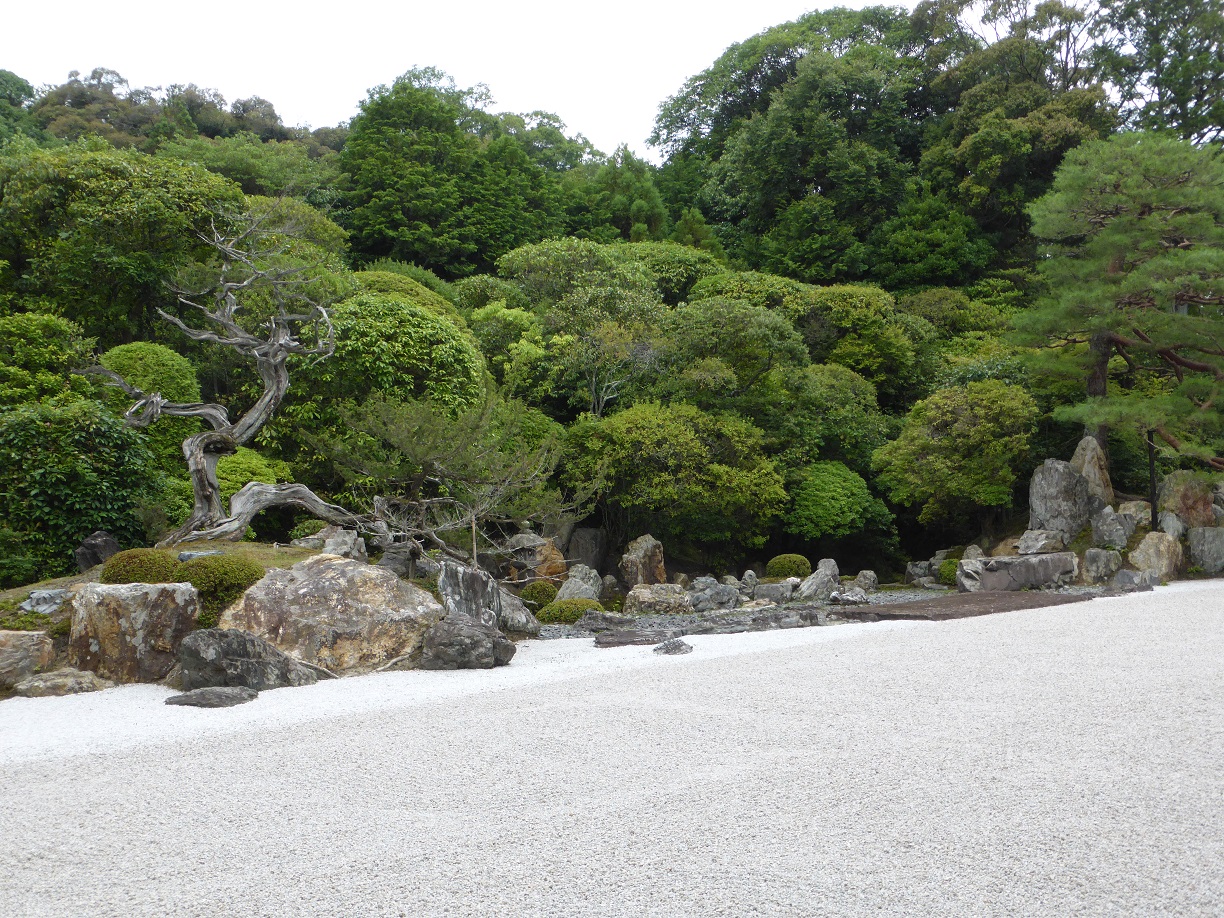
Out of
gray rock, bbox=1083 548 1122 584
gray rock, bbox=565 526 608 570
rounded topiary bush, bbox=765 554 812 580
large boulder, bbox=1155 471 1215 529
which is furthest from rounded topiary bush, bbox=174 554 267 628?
large boulder, bbox=1155 471 1215 529

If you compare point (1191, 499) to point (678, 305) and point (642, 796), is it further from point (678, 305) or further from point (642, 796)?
point (642, 796)

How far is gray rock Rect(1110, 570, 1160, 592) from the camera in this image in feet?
43.2

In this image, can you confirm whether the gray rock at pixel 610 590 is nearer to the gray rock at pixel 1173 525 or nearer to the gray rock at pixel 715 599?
the gray rock at pixel 715 599

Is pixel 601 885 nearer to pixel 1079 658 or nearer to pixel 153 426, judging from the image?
pixel 1079 658

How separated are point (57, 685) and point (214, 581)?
137cm

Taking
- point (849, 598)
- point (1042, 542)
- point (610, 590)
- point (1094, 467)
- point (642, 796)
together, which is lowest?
point (849, 598)

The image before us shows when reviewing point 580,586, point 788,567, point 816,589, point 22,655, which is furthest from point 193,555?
point 788,567

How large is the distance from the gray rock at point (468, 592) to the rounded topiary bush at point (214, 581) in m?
1.81

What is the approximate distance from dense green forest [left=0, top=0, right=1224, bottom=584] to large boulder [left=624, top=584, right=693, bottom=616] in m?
1.77

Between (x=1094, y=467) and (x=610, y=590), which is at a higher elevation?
(x=1094, y=467)

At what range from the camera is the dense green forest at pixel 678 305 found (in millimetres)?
12070

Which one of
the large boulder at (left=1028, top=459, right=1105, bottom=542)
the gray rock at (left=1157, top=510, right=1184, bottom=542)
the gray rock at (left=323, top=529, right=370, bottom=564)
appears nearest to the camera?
the gray rock at (left=323, top=529, right=370, bottom=564)

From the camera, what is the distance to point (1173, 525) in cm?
1527

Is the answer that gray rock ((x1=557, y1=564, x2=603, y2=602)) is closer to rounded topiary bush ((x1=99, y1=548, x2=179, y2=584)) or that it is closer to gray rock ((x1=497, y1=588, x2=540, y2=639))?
gray rock ((x1=497, y1=588, x2=540, y2=639))
